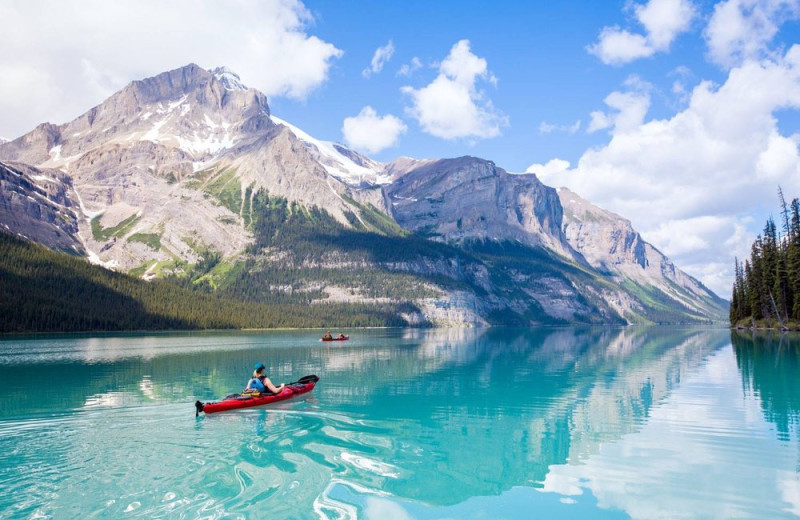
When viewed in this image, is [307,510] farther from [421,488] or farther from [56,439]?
[56,439]

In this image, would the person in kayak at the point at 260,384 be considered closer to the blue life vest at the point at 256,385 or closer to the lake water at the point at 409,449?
the blue life vest at the point at 256,385

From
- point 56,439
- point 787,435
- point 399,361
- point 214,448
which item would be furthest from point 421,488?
point 399,361

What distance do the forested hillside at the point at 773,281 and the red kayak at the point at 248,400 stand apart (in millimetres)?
121831

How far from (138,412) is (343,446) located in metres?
17.6

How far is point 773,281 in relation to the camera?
144625 mm

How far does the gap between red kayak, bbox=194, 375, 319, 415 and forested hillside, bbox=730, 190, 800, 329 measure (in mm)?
121831

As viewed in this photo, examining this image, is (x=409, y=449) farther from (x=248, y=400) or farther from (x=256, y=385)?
(x=256, y=385)

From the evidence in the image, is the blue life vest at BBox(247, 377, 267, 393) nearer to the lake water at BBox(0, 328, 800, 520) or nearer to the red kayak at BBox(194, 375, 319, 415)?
the red kayak at BBox(194, 375, 319, 415)

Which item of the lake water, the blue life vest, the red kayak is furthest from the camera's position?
the blue life vest

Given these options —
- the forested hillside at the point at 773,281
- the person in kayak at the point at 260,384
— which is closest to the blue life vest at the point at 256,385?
the person in kayak at the point at 260,384

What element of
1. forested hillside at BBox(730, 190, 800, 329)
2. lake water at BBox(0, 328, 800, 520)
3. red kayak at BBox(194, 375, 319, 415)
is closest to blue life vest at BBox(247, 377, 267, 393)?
red kayak at BBox(194, 375, 319, 415)

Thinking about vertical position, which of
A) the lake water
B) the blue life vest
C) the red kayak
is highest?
the blue life vest

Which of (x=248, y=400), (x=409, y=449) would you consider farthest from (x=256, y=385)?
(x=409, y=449)

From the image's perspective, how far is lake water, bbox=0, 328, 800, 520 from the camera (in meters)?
22.0
